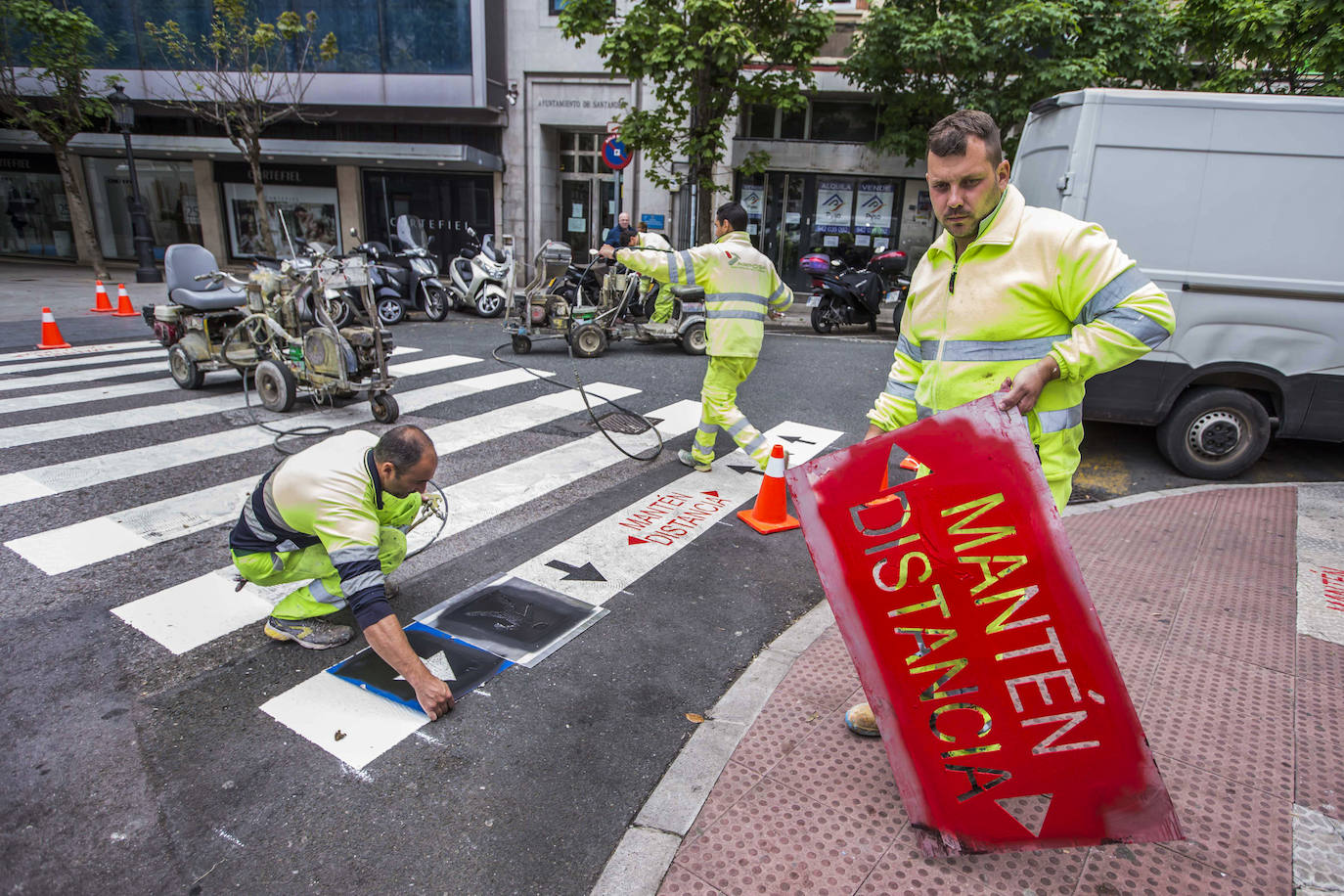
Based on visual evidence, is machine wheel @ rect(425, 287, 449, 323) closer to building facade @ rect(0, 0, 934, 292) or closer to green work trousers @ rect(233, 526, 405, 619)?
building facade @ rect(0, 0, 934, 292)

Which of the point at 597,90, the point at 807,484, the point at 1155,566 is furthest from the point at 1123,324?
the point at 597,90

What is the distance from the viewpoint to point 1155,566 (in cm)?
449

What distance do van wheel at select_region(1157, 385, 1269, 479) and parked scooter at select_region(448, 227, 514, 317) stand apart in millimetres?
9785

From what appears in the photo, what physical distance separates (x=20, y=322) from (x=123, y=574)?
11.0 meters

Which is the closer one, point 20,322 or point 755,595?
point 755,595

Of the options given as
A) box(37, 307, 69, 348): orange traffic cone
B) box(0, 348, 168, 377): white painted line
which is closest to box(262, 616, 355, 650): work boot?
box(0, 348, 168, 377): white painted line

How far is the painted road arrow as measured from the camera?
4242 mm

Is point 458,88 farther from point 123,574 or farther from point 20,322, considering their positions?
point 123,574

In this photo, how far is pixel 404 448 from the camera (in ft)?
9.83

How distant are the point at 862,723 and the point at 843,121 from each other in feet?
61.2

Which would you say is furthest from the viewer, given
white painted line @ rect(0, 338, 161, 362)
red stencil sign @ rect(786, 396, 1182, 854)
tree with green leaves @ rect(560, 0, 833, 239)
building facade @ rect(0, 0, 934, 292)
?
building facade @ rect(0, 0, 934, 292)

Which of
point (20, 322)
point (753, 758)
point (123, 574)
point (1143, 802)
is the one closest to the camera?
point (1143, 802)

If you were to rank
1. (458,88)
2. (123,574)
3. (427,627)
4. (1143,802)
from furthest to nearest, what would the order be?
(458,88), (123,574), (427,627), (1143,802)

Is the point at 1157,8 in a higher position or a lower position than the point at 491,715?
higher
